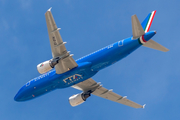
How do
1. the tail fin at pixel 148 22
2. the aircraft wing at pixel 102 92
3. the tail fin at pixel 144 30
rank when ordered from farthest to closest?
1. the aircraft wing at pixel 102 92
2. the tail fin at pixel 148 22
3. the tail fin at pixel 144 30

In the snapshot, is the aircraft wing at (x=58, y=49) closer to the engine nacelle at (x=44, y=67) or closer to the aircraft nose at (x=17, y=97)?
the engine nacelle at (x=44, y=67)

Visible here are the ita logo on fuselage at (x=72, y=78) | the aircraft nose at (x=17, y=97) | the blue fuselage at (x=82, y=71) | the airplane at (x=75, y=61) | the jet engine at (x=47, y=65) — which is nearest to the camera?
the airplane at (x=75, y=61)

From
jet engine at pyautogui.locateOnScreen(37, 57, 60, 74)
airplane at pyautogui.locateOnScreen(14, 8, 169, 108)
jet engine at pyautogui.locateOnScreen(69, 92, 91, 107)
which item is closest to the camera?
airplane at pyautogui.locateOnScreen(14, 8, 169, 108)

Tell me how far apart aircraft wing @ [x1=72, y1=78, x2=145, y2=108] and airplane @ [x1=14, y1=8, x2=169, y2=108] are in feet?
0.51

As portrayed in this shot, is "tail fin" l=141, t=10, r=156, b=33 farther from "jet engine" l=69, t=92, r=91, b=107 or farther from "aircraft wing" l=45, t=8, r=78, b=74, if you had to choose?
"jet engine" l=69, t=92, r=91, b=107

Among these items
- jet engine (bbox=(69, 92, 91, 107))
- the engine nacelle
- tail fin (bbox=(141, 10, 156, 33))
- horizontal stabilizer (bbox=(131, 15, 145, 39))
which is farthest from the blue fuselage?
jet engine (bbox=(69, 92, 91, 107))

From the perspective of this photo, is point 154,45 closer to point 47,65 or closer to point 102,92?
point 102,92

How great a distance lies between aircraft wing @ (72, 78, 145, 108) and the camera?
46.3 metres

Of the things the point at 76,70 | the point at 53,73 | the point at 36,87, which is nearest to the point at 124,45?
the point at 76,70

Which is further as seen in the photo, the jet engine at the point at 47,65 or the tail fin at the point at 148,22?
the jet engine at the point at 47,65

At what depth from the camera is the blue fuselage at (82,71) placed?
1513 inches

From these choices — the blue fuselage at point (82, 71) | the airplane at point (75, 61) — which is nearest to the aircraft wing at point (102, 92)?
the airplane at point (75, 61)

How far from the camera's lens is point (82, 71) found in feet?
133

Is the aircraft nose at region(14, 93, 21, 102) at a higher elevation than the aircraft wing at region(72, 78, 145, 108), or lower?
higher
